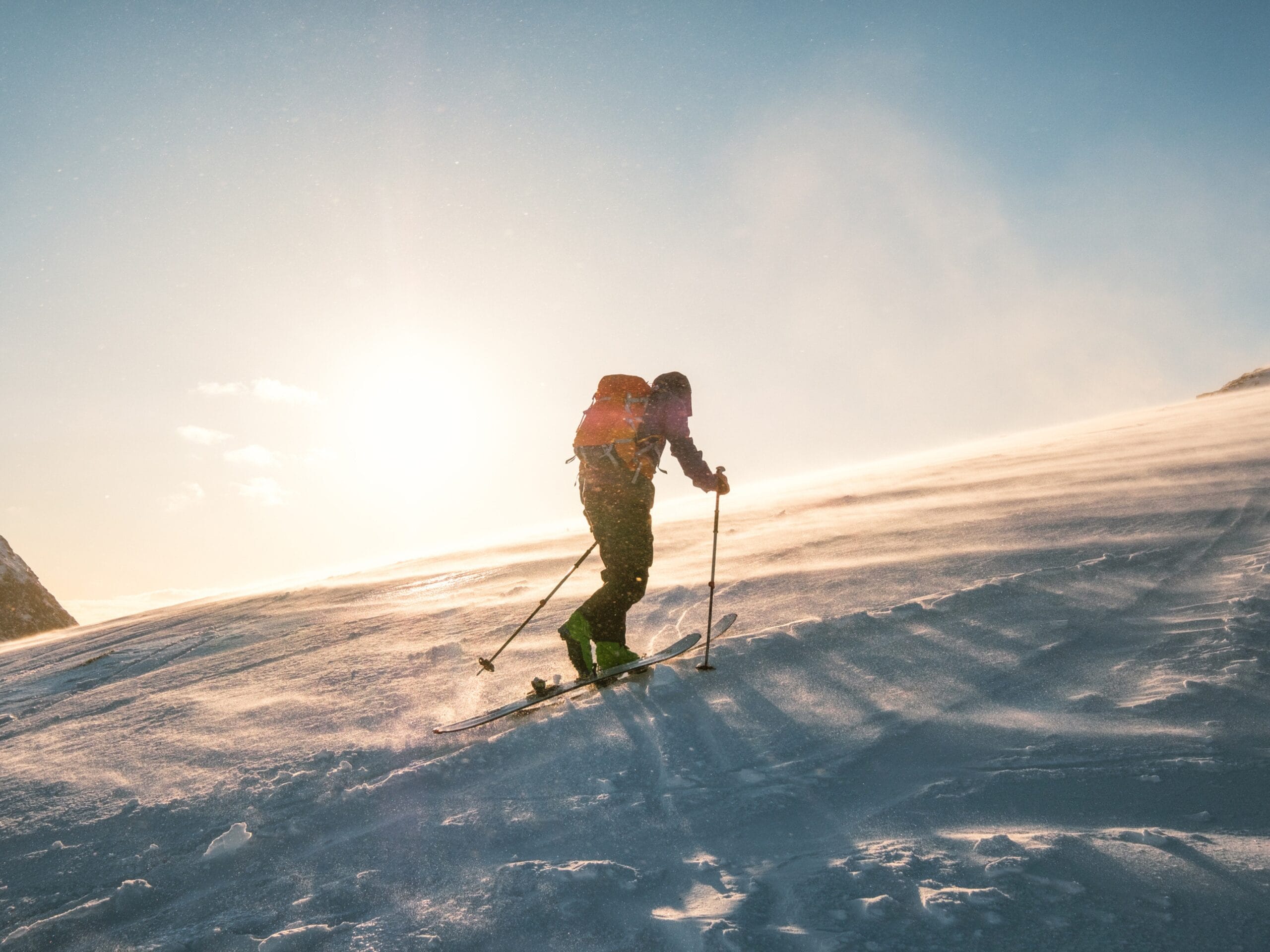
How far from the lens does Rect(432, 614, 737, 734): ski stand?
319cm

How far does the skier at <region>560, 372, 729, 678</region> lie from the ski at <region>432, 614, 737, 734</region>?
0.29m

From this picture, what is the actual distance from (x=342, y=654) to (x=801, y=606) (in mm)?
3368

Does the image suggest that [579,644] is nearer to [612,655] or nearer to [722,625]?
[612,655]

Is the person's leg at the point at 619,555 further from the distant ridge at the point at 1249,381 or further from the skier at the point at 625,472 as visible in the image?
the distant ridge at the point at 1249,381

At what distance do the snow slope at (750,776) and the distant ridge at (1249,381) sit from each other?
19.8 meters

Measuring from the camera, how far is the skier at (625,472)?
13.5 ft

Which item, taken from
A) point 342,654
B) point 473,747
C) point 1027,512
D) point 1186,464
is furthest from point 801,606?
point 1186,464

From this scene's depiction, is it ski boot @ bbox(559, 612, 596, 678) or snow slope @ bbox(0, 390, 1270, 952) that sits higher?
ski boot @ bbox(559, 612, 596, 678)

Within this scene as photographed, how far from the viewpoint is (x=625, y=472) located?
13.8ft

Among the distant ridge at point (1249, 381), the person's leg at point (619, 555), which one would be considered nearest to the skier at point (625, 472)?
the person's leg at point (619, 555)

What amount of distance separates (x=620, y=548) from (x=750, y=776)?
1.96m

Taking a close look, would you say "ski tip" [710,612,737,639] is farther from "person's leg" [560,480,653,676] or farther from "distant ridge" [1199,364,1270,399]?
"distant ridge" [1199,364,1270,399]

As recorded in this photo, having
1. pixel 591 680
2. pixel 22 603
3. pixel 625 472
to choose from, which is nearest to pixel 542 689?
pixel 591 680

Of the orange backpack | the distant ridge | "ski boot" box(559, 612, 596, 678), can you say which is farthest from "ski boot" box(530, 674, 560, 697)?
the distant ridge
